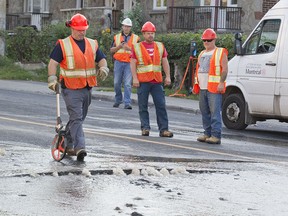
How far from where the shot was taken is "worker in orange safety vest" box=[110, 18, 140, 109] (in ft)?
67.6

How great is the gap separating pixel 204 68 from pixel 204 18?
A: 20204 millimetres

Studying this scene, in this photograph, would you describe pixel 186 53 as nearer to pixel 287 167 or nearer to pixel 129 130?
pixel 129 130

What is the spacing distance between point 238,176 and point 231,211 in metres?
2.19

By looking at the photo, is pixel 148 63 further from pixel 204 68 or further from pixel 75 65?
pixel 75 65

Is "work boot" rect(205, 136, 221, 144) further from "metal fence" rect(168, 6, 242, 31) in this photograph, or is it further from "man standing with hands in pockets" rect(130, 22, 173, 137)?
"metal fence" rect(168, 6, 242, 31)

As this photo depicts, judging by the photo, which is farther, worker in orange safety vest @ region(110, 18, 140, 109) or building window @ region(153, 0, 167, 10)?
building window @ region(153, 0, 167, 10)

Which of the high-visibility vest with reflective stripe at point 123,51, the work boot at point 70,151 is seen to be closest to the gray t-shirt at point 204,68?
the work boot at point 70,151

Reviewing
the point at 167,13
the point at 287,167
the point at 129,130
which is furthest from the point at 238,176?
the point at 167,13

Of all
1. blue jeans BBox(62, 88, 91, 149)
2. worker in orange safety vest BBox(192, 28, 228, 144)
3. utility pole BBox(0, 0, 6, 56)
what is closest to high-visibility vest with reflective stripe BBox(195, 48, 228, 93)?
worker in orange safety vest BBox(192, 28, 228, 144)

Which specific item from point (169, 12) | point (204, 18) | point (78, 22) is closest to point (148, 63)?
point (78, 22)

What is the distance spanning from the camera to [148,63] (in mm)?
14906

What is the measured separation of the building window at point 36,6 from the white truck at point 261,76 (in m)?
28.1

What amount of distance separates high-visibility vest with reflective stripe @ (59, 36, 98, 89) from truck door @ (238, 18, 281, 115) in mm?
5782

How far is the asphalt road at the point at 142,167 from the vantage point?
8351 mm
